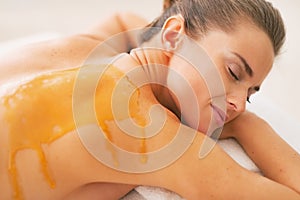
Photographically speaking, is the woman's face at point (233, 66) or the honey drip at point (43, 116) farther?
the woman's face at point (233, 66)

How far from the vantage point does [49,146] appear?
2.32 ft

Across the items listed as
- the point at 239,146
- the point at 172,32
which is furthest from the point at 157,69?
the point at 239,146

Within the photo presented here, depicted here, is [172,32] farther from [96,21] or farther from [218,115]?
[96,21]

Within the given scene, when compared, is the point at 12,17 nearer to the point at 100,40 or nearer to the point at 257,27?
the point at 100,40

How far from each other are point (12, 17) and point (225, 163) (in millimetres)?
1129

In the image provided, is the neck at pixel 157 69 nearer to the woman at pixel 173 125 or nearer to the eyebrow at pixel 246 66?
the woman at pixel 173 125

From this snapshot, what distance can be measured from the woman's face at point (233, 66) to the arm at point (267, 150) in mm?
89

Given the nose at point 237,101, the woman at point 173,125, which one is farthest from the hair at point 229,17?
the nose at point 237,101

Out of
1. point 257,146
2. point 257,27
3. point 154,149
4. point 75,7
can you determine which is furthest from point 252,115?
point 75,7

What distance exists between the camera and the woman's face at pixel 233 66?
811 millimetres

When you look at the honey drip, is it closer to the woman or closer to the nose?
the woman

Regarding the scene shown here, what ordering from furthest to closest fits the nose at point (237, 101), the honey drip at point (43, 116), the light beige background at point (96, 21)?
1. the light beige background at point (96, 21)
2. the nose at point (237, 101)
3. the honey drip at point (43, 116)

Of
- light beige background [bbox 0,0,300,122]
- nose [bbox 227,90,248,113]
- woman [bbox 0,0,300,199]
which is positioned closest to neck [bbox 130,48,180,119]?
woman [bbox 0,0,300,199]

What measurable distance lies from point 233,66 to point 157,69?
0.16 meters
